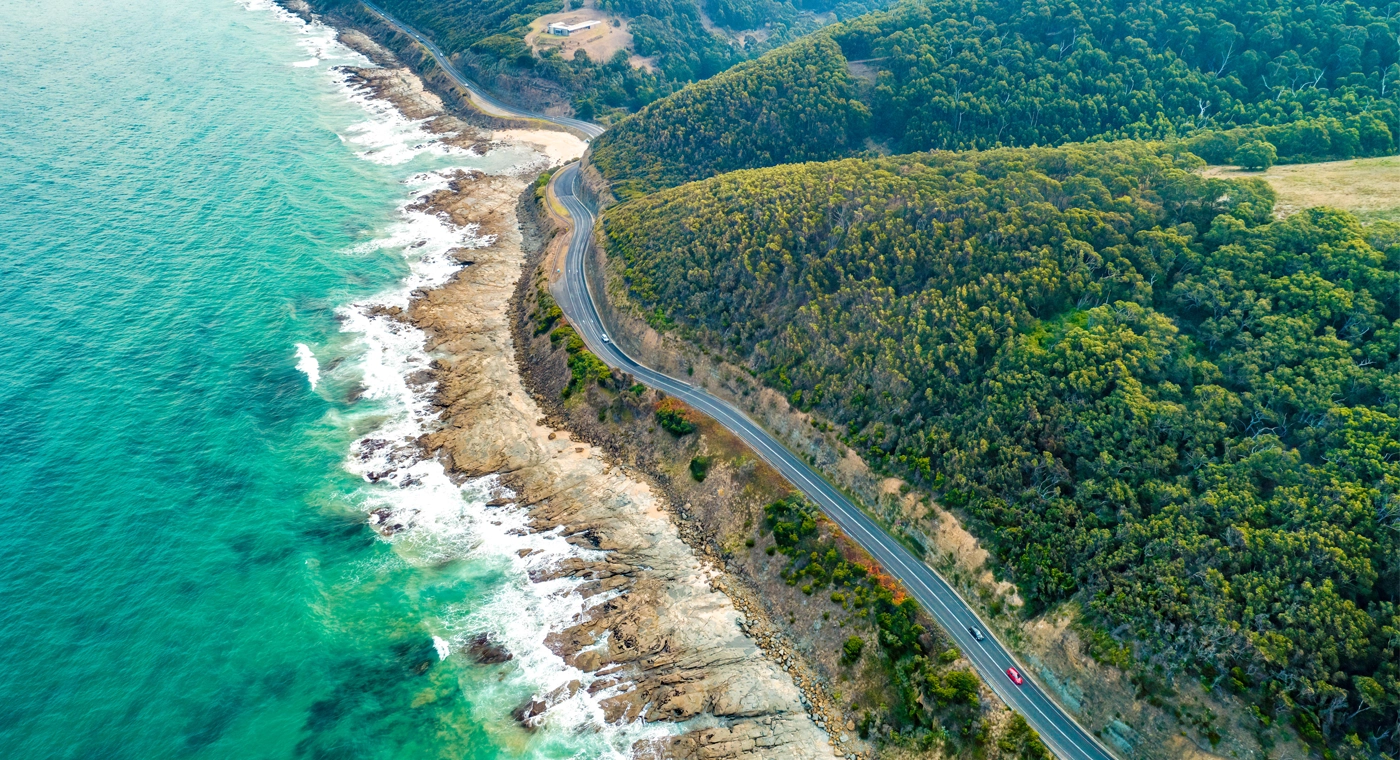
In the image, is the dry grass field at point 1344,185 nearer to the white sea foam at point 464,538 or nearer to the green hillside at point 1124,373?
the green hillside at point 1124,373

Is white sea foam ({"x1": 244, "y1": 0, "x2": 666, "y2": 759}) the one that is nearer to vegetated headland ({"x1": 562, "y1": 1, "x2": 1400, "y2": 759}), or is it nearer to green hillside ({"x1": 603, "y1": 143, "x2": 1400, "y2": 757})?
vegetated headland ({"x1": 562, "y1": 1, "x2": 1400, "y2": 759})

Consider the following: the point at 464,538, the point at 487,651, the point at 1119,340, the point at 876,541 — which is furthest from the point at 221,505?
Answer: the point at 1119,340

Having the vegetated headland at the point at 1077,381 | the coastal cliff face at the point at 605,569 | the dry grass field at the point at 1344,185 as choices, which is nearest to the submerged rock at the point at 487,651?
the coastal cliff face at the point at 605,569

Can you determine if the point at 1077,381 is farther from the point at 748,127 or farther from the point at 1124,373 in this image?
the point at 748,127

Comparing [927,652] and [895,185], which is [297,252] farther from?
[927,652]

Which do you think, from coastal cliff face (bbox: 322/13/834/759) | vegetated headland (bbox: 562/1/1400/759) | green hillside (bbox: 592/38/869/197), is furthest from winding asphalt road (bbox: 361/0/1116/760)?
green hillside (bbox: 592/38/869/197)
